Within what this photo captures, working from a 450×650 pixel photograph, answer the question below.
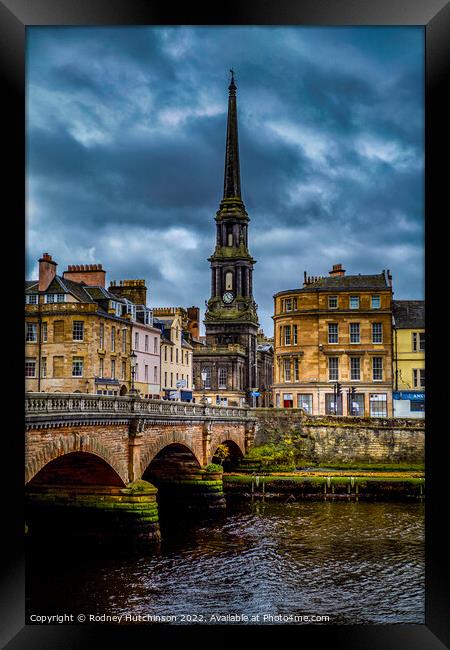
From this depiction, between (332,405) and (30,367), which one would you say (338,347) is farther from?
(30,367)

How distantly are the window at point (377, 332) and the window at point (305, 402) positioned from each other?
19.2ft

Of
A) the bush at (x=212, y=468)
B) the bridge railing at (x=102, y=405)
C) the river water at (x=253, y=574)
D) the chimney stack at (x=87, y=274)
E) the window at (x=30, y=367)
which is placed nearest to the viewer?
the river water at (x=253, y=574)

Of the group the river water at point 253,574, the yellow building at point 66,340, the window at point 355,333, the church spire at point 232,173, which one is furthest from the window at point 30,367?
the church spire at point 232,173

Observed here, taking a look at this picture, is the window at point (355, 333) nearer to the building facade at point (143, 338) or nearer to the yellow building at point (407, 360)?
the yellow building at point (407, 360)

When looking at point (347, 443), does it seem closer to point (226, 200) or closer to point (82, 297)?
point (82, 297)

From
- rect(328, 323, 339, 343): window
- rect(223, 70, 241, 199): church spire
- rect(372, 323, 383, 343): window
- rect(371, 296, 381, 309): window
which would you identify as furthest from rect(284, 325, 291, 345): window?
rect(223, 70, 241, 199): church spire

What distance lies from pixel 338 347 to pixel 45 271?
2131 centimetres

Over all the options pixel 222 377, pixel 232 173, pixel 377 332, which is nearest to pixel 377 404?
pixel 377 332

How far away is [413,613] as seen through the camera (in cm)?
1758

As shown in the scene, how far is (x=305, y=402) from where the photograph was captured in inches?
2003

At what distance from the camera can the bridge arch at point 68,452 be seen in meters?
18.0

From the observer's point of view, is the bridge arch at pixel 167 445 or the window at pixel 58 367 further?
the window at pixel 58 367
